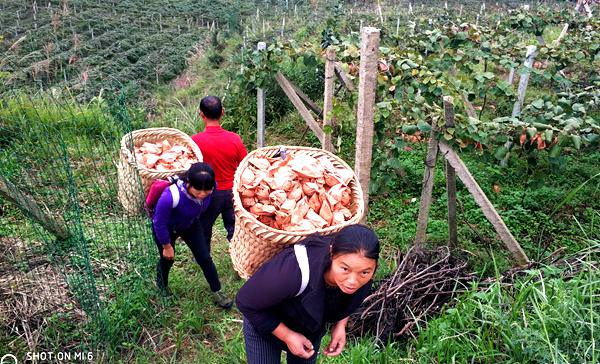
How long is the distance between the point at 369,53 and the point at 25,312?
258 centimetres

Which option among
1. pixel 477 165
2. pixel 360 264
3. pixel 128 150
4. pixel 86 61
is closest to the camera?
pixel 360 264

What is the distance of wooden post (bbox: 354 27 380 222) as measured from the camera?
2730 mm

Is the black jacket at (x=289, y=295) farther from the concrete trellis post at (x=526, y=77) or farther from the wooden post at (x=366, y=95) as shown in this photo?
the concrete trellis post at (x=526, y=77)

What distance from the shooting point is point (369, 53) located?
2.74 metres

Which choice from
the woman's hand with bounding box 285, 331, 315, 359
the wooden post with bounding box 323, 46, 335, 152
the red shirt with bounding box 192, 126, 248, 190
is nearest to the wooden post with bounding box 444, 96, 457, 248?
the wooden post with bounding box 323, 46, 335, 152

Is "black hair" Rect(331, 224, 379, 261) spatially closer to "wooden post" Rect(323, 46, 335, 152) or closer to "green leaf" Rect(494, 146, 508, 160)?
"green leaf" Rect(494, 146, 508, 160)

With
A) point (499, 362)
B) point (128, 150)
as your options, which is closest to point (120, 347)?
point (128, 150)

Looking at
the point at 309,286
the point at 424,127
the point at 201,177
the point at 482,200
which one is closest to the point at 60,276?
the point at 201,177

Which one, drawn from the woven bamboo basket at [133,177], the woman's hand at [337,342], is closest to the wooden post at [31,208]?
the woven bamboo basket at [133,177]

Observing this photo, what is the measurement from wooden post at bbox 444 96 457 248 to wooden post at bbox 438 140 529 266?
133 millimetres

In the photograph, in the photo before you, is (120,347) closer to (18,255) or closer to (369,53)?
(18,255)

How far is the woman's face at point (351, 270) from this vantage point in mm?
1621

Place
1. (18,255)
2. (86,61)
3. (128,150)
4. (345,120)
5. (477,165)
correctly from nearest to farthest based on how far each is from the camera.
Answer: (18,255)
(128,150)
(345,120)
(477,165)
(86,61)

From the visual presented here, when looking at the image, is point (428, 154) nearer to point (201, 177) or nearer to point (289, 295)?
point (201, 177)
